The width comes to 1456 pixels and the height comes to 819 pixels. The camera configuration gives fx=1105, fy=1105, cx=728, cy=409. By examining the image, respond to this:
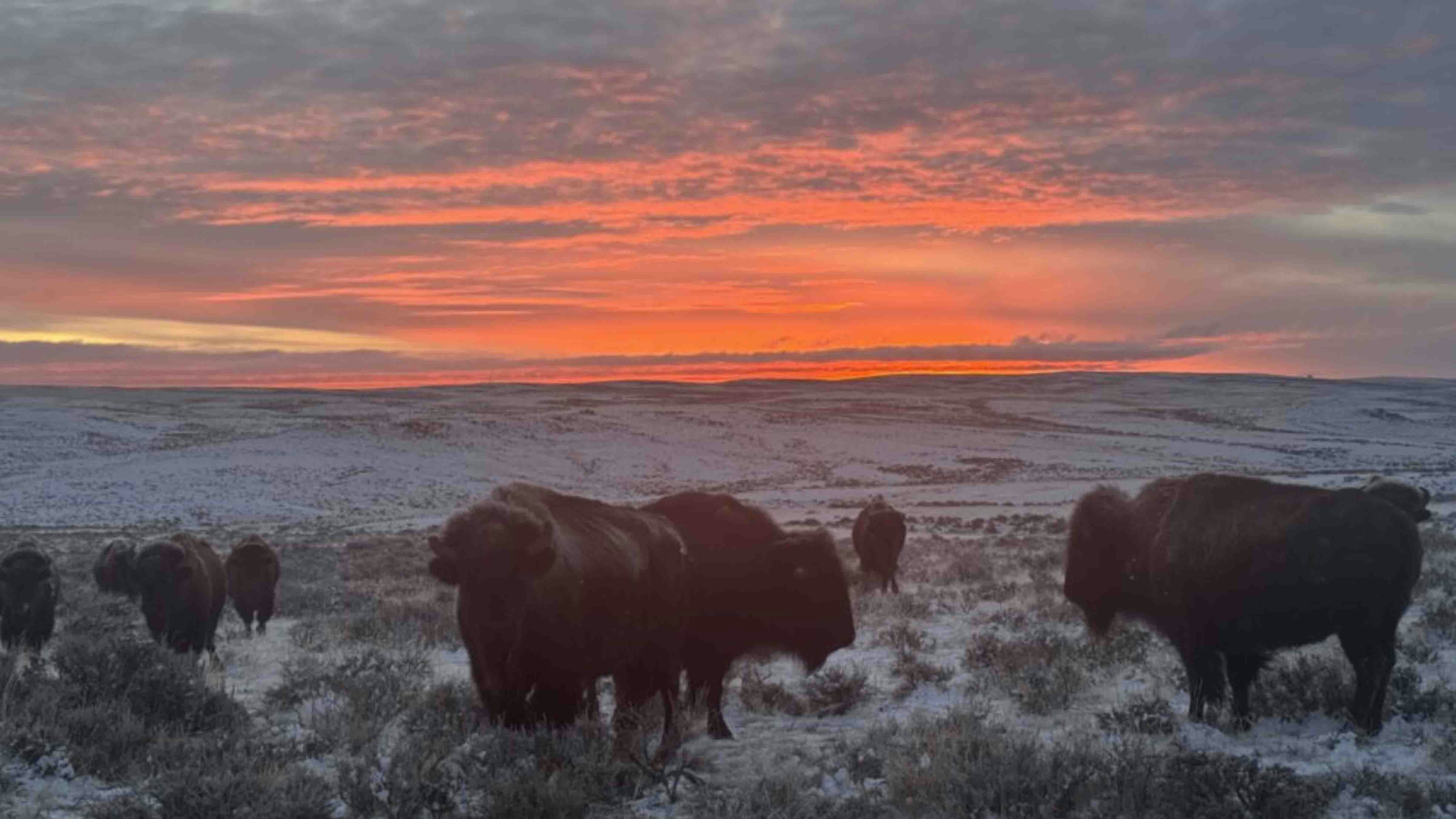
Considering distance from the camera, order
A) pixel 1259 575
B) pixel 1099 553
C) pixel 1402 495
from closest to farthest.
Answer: pixel 1259 575 → pixel 1402 495 → pixel 1099 553

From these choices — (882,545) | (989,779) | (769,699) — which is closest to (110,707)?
(769,699)

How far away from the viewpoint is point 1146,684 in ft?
31.7

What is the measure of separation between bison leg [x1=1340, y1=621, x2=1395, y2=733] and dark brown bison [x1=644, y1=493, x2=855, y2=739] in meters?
3.52

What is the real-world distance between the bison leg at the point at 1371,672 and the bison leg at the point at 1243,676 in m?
0.63

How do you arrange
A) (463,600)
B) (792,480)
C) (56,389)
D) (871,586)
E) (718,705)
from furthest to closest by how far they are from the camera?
(56,389) < (792,480) < (871,586) < (718,705) < (463,600)

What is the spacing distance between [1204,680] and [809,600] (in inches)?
118

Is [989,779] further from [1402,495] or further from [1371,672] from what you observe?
[1402,495]

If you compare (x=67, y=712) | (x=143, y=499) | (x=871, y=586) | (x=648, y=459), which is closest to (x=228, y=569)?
(x=67, y=712)

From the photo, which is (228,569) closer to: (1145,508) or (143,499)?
(1145,508)

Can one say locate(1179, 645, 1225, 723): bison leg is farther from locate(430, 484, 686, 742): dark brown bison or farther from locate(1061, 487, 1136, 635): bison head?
locate(430, 484, 686, 742): dark brown bison

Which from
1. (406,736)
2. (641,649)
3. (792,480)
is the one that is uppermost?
(641,649)

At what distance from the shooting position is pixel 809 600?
8.59m

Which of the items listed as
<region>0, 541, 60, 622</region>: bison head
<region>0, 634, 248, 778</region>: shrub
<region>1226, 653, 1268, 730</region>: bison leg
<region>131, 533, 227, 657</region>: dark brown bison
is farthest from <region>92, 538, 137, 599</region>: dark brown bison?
<region>1226, 653, 1268, 730</region>: bison leg

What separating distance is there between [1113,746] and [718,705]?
9.38 ft
